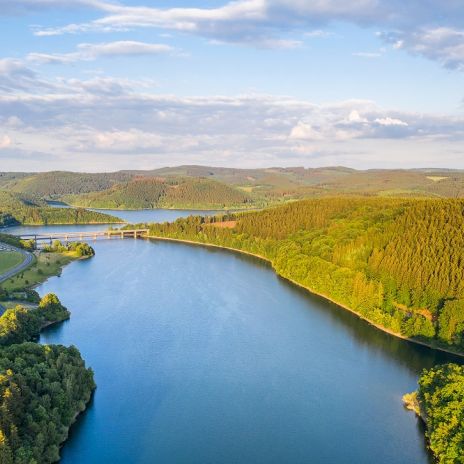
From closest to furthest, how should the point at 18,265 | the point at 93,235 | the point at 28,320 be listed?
the point at 28,320
the point at 18,265
the point at 93,235

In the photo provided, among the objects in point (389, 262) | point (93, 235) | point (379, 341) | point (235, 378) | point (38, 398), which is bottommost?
point (235, 378)

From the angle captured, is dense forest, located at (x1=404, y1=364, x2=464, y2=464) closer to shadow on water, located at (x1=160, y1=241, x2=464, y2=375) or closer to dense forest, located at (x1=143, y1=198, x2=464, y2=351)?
shadow on water, located at (x1=160, y1=241, x2=464, y2=375)

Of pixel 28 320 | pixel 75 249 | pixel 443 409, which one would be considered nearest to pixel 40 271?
pixel 75 249

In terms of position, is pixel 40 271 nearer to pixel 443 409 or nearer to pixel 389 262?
pixel 389 262

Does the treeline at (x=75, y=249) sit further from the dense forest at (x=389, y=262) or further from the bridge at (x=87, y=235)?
the dense forest at (x=389, y=262)

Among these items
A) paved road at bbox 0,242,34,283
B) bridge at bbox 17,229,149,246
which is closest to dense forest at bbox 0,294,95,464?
paved road at bbox 0,242,34,283

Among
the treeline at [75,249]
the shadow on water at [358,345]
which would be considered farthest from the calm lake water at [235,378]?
the treeline at [75,249]

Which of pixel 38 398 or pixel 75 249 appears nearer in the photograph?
pixel 38 398
